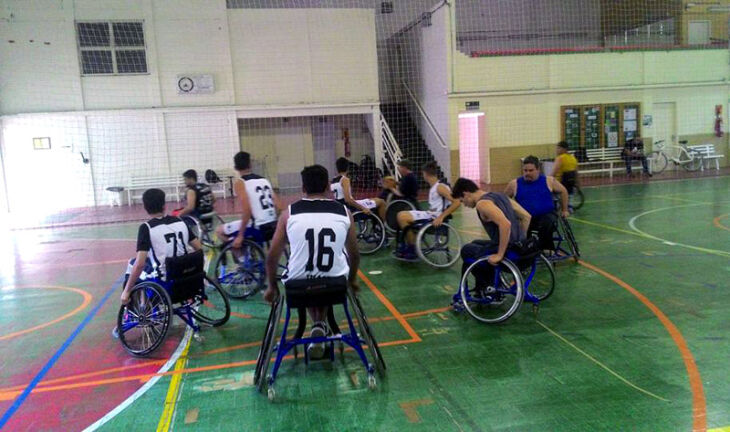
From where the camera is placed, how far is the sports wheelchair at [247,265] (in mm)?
6026

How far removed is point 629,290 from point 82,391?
16.9 ft

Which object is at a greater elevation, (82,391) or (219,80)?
(219,80)

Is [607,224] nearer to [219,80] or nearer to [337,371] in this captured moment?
[337,371]

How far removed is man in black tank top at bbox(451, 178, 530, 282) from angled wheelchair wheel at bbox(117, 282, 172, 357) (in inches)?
107

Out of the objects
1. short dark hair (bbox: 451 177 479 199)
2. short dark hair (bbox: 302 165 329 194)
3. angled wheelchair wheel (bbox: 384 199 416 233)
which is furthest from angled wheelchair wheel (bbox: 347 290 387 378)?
angled wheelchair wheel (bbox: 384 199 416 233)

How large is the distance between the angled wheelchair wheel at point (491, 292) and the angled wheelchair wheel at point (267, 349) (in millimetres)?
1900

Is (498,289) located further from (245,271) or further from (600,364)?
(245,271)

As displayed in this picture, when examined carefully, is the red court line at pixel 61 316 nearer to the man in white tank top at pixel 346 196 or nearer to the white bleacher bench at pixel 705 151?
the man in white tank top at pixel 346 196

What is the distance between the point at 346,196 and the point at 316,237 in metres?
3.65

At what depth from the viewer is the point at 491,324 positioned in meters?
4.90

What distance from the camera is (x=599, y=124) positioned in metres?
17.1

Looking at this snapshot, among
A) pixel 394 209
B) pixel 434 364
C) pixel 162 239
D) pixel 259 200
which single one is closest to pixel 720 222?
pixel 394 209

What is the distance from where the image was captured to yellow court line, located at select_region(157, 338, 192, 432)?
11.4 feet

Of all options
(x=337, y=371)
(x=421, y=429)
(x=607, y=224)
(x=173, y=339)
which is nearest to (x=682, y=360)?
(x=421, y=429)
